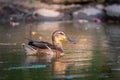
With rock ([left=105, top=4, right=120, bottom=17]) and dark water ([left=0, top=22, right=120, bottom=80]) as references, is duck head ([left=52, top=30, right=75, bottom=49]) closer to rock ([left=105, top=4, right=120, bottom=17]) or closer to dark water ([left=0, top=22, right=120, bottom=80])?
dark water ([left=0, top=22, right=120, bottom=80])

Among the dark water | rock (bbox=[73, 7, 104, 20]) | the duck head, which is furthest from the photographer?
rock (bbox=[73, 7, 104, 20])

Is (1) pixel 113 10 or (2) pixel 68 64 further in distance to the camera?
(1) pixel 113 10

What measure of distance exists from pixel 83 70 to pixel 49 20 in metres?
22.1

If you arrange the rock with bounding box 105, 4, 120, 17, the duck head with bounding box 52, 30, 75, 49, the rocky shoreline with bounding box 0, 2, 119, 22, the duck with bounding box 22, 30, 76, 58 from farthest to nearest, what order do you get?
the rock with bounding box 105, 4, 120, 17, the rocky shoreline with bounding box 0, 2, 119, 22, the duck head with bounding box 52, 30, 75, 49, the duck with bounding box 22, 30, 76, 58

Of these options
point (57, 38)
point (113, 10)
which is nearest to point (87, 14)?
point (113, 10)

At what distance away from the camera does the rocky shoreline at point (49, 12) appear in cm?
3419

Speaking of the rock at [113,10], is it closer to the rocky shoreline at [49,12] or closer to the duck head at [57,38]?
the rocky shoreline at [49,12]

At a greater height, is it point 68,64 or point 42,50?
point 42,50

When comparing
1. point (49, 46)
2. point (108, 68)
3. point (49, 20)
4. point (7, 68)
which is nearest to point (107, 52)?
point (49, 46)

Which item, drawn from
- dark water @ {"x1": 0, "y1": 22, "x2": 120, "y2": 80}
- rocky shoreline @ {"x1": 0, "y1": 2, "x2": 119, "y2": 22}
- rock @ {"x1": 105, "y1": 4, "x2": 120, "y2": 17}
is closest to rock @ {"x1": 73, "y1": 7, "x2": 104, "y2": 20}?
rocky shoreline @ {"x1": 0, "y1": 2, "x2": 119, "y2": 22}

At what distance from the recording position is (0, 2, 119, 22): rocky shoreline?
112ft

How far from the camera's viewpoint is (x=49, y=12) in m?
35.2

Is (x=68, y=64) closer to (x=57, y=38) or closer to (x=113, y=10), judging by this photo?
(x=57, y=38)

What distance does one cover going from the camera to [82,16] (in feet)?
117
